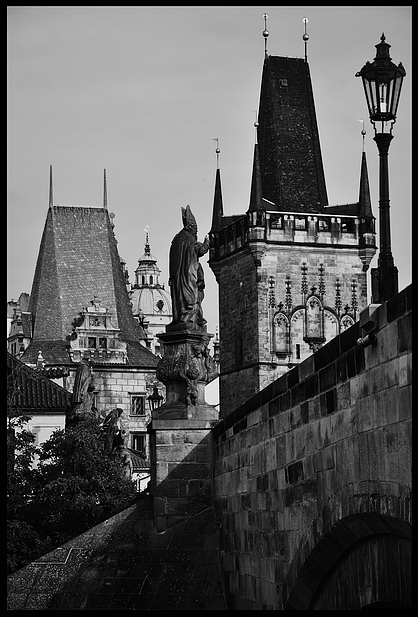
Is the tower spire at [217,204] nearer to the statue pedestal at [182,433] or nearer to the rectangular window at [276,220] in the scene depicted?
the rectangular window at [276,220]

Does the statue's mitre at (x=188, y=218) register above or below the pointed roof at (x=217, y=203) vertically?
below

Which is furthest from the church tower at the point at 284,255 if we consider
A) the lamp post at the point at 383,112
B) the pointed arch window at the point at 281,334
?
the lamp post at the point at 383,112

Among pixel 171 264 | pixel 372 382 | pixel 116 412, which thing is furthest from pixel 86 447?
pixel 372 382

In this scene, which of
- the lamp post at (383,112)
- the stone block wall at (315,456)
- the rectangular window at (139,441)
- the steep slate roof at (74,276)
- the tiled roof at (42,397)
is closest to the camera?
the stone block wall at (315,456)

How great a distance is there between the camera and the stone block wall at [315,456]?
434 inches

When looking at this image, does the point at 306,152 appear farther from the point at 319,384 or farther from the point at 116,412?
the point at 319,384

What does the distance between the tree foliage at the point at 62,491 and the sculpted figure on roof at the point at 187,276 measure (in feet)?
25.0

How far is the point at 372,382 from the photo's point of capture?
462 inches

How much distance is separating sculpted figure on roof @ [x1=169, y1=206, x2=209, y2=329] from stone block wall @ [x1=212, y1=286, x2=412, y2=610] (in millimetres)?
3248

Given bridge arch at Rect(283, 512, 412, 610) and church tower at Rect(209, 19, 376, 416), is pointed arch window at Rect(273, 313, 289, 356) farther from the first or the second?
bridge arch at Rect(283, 512, 412, 610)

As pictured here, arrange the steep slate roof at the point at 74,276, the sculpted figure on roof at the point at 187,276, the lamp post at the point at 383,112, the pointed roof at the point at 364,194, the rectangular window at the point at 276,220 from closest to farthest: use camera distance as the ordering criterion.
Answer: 1. the lamp post at the point at 383,112
2. the sculpted figure on roof at the point at 187,276
3. the rectangular window at the point at 276,220
4. the pointed roof at the point at 364,194
5. the steep slate roof at the point at 74,276

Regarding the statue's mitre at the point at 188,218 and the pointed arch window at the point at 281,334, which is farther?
the pointed arch window at the point at 281,334

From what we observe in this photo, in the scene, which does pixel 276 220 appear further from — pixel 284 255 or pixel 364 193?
pixel 364 193

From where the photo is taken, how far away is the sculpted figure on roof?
2383 centimetres
